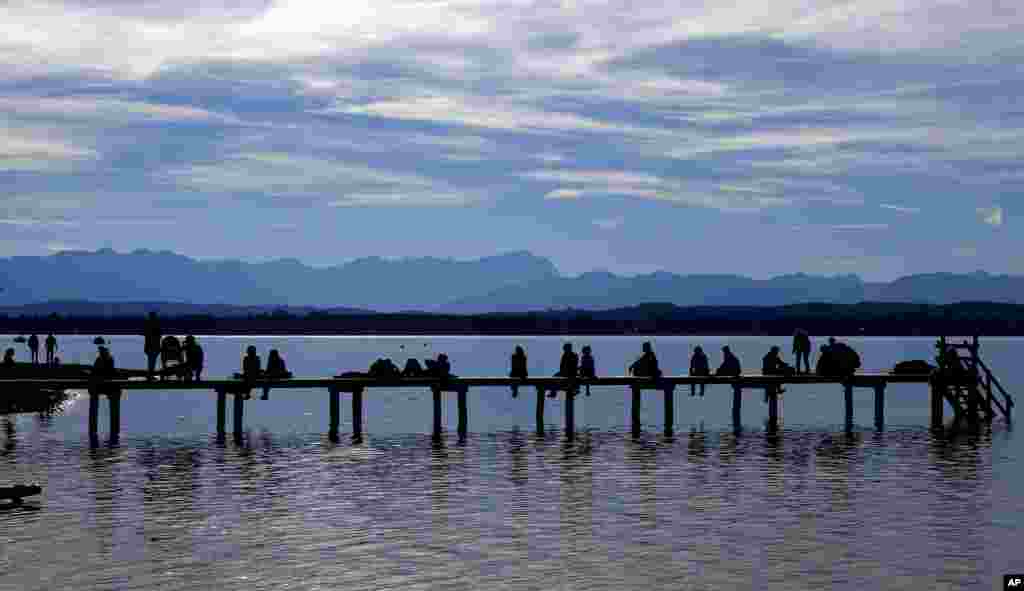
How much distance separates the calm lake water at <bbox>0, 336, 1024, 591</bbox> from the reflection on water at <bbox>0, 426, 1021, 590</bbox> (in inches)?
3.7

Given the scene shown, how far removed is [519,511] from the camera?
3344 cm

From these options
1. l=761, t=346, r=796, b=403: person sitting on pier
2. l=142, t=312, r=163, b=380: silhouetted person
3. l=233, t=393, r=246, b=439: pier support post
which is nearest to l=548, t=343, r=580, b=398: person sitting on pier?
l=761, t=346, r=796, b=403: person sitting on pier

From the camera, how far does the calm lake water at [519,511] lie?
25469 mm

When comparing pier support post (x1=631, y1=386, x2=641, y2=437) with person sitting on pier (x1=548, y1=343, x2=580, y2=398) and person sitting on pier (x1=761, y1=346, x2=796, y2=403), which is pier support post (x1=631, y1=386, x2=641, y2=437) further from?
person sitting on pier (x1=761, y1=346, x2=796, y2=403)

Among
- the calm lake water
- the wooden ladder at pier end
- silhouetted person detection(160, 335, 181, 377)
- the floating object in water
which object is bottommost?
→ the calm lake water

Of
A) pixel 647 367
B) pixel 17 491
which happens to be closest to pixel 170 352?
pixel 647 367

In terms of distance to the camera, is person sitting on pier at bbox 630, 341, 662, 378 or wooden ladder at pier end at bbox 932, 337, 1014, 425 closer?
person sitting on pier at bbox 630, 341, 662, 378

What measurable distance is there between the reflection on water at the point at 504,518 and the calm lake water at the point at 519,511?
9 cm

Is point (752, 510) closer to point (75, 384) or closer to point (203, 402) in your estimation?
point (75, 384)

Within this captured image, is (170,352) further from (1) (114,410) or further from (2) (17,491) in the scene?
(2) (17,491)

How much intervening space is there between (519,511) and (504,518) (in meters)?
1.21

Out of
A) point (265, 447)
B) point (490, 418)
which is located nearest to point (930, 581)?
point (265, 447)

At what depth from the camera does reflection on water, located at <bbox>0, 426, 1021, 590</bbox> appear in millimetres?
25438

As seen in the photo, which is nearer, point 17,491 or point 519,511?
point 17,491
